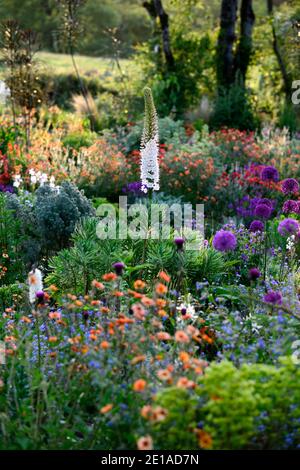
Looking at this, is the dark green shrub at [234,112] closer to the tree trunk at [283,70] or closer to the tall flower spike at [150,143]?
the tree trunk at [283,70]

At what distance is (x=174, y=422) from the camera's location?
2.66 metres

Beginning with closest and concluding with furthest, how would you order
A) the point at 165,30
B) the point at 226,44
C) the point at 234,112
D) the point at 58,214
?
the point at 58,214 → the point at 234,112 → the point at 165,30 → the point at 226,44

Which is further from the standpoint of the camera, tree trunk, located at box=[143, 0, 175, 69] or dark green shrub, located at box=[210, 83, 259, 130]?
tree trunk, located at box=[143, 0, 175, 69]

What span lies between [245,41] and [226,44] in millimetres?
713

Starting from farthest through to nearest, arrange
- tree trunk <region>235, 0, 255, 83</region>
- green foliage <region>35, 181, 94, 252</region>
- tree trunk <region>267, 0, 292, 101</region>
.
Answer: tree trunk <region>267, 0, 292, 101</region> < tree trunk <region>235, 0, 255, 83</region> < green foliage <region>35, 181, 94, 252</region>

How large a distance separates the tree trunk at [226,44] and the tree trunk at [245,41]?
0.24 metres

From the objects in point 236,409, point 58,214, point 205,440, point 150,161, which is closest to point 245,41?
point 58,214

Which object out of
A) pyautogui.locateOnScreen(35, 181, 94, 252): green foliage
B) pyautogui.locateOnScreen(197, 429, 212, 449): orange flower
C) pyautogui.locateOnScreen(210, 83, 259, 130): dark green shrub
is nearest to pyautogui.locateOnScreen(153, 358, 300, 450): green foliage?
pyautogui.locateOnScreen(197, 429, 212, 449): orange flower

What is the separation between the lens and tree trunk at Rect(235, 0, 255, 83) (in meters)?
13.6

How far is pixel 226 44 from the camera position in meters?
13.2

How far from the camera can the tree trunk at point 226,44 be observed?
12859 mm

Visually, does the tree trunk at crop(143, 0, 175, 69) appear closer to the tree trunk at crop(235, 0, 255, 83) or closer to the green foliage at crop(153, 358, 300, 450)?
the tree trunk at crop(235, 0, 255, 83)

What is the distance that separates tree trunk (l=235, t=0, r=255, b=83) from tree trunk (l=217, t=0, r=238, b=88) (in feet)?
0.78

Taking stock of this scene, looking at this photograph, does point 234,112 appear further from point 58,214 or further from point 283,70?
point 58,214
